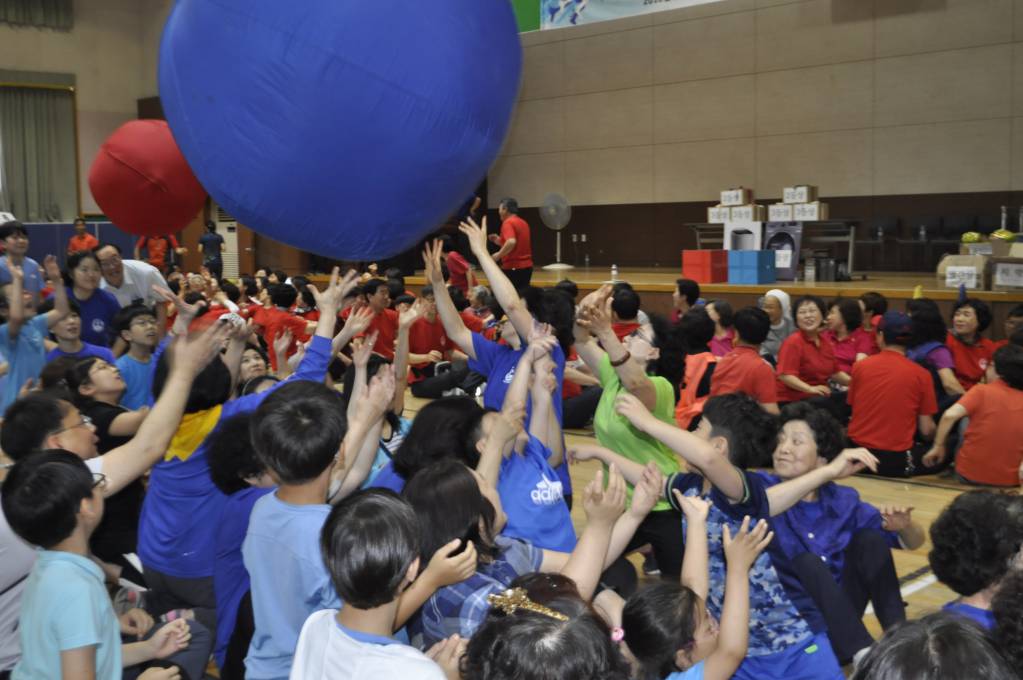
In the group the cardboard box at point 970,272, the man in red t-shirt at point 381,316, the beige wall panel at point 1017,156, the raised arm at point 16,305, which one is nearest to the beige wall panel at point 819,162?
the beige wall panel at point 1017,156

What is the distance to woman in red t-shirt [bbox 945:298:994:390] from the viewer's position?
634cm

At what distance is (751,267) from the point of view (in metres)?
11.0

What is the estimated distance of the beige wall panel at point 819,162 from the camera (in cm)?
1327

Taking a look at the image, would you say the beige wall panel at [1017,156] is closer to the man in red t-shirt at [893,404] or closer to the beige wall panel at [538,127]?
the beige wall panel at [538,127]

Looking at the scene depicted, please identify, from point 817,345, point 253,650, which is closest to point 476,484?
point 253,650

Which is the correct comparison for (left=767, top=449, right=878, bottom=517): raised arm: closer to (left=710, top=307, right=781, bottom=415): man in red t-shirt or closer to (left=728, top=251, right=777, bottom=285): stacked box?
(left=710, top=307, right=781, bottom=415): man in red t-shirt

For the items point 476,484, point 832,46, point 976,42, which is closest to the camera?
point 476,484

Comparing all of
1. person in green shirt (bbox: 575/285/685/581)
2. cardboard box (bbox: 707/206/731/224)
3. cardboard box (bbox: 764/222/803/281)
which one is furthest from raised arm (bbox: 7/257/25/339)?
cardboard box (bbox: 707/206/731/224)

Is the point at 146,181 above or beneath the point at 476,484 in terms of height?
above

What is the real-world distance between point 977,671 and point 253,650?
1546mm

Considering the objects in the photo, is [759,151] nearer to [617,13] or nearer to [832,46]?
[832,46]

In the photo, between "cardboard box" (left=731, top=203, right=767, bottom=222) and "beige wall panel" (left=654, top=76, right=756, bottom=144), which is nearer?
"cardboard box" (left=731, top=203, right=767, bottom=222)

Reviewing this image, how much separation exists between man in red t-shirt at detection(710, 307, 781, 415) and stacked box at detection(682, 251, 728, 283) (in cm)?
599

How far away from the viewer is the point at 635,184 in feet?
50.6
